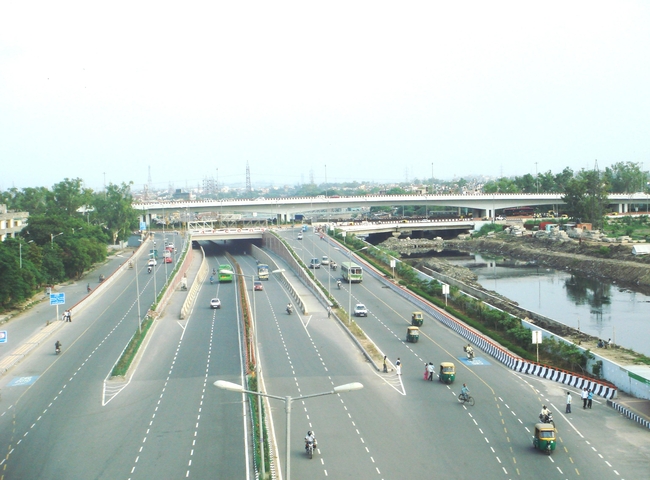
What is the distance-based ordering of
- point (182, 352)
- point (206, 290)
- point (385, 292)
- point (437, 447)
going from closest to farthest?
point (437, 447)
point (182, 352)
point (385, 292)
point (206, 290)

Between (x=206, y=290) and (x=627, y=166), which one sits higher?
(x=627, y=166)

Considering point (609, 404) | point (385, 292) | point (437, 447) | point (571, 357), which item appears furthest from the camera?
point (385, 292)

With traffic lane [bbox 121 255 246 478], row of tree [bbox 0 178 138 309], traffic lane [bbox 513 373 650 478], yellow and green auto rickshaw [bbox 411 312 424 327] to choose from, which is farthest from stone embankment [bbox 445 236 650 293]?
row of tree [bbox 0 178 138 309]

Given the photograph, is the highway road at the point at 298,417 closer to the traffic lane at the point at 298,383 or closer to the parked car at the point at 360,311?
the traffic lane at the point at 298,383

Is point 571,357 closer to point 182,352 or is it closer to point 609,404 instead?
point 609,404

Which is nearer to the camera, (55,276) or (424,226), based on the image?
(55,276)

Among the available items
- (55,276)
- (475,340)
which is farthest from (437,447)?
(55,276)

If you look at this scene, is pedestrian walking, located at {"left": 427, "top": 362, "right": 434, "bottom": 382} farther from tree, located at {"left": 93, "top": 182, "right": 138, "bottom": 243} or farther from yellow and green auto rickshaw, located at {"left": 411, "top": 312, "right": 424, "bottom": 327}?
tree, located at {"left": 93, "top": 182, "right": 138, "bottom": 243}
